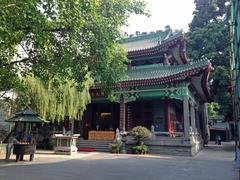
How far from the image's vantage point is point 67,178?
26.3 feet

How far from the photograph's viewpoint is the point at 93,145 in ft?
62.7

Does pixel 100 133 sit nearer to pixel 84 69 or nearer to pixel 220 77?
pixel 84 69

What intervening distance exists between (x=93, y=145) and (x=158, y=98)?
5.88 metres

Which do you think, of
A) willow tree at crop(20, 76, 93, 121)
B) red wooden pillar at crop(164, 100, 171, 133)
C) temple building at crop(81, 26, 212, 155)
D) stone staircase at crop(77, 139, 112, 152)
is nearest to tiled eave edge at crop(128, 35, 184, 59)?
temple building at crop(81, 26, 212, 155)

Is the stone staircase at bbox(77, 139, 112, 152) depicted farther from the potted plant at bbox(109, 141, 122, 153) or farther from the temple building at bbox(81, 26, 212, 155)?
the temple building at bbox(81, 26, 212, 155)

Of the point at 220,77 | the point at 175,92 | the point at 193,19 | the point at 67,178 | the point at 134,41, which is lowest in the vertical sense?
the point at 67,178

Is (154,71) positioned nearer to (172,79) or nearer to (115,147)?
(172,79)

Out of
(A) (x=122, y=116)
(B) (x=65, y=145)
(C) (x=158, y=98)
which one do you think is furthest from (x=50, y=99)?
(C) (x=158, y=98)

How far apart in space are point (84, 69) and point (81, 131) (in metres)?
12.9

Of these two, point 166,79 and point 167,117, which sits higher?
point 166,79

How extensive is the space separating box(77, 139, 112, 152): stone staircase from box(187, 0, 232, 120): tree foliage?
43.3 feet

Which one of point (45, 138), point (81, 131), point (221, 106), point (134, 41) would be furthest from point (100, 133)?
point (221, 106)

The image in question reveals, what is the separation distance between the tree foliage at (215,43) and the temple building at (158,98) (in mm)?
3671

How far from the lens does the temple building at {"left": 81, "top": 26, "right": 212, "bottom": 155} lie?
17.3m
